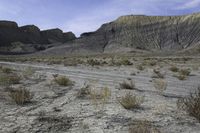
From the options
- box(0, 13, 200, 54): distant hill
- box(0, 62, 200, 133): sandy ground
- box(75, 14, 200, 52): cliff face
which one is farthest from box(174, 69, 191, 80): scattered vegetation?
box(75, 14, 200, 52): cliff face

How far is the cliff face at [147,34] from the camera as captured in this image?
Answer: 14850cm

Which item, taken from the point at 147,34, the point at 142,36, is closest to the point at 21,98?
the point at 147,34

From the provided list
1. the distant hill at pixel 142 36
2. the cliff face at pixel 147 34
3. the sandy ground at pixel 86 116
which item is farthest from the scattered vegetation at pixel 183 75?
the cliff face at pixel 147 34

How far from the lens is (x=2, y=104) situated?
35.1 feet

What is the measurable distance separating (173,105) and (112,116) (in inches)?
90.1

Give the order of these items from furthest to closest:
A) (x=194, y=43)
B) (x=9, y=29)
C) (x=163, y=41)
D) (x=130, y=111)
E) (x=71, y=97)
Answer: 1. (x=9, y=29)
2. (x=163, y=41)
3. (x=194, y=43)
4. (x=71, y=97)
5. (x=130, y=111)

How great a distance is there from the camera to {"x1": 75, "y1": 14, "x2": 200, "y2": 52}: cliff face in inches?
5846

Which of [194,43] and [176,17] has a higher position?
[176,17]

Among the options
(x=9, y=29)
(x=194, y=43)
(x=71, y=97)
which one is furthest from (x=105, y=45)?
(x=71, y=97)

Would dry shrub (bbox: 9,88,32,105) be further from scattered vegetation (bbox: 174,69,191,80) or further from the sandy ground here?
scattered vegetation (bbox: 174,69,191,80)

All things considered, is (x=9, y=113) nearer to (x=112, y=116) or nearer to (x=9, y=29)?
(x=112, y=116)

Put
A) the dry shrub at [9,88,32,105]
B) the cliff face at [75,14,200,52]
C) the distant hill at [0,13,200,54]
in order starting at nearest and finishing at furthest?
the dry shrub at [9,88,32,105] → the distant hill at [0,13,200,54] → the cliff face at [75,14,200,52]

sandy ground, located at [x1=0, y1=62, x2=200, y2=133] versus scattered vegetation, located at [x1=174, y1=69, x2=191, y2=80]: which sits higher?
sandy ground, located at [x1=0, y1=62, x2=200, y2=133]

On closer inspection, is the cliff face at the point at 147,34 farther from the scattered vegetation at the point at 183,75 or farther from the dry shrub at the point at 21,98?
the dry shrub at the point at 21,98
